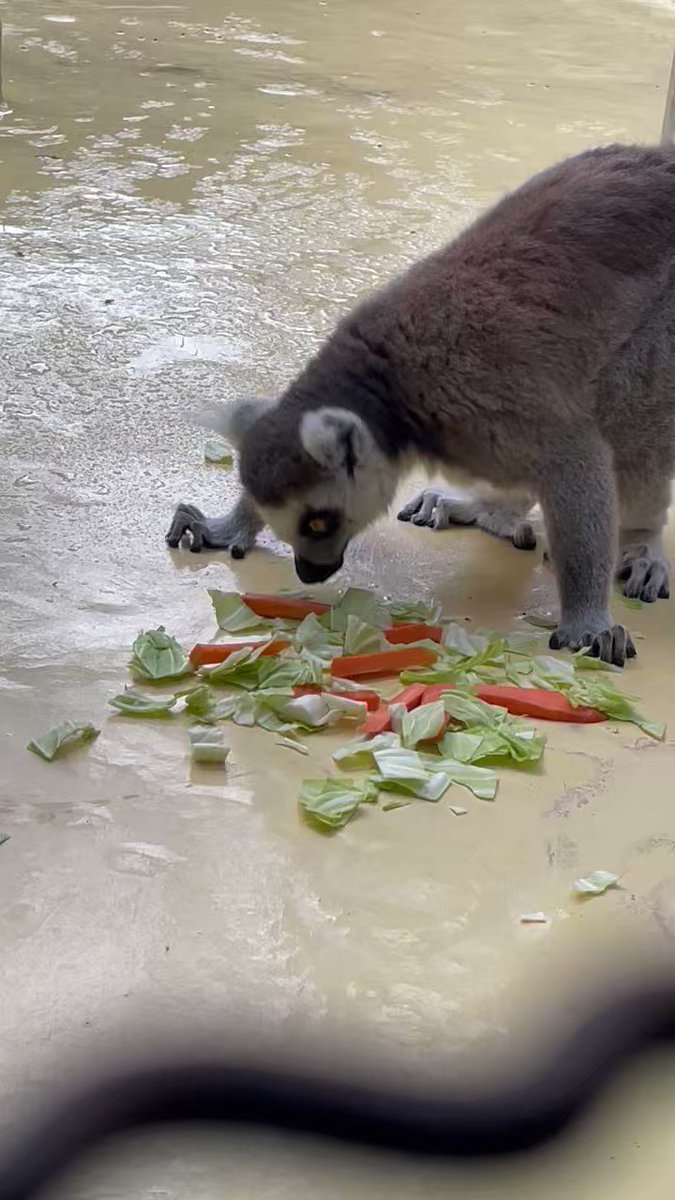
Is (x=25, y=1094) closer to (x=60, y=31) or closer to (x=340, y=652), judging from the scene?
(x=340, y=652)

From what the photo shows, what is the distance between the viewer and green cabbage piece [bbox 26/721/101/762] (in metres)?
3.59

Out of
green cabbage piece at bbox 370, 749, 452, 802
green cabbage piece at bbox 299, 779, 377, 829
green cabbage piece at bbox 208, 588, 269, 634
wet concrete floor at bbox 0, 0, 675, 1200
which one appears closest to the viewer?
wet concrete floor at bbox 0, 0, 675, 1200

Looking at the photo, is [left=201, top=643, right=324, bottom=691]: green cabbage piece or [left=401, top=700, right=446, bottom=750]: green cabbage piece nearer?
[left=401, top=700, right=446, bottom=750]: green cabbage piece

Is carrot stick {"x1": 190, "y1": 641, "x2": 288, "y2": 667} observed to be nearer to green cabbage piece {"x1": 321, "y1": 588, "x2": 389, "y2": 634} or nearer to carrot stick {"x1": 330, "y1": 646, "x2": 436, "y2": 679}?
carrot stick {"x1": 330, "y1": 646, "x2": 436, "y2": 679}

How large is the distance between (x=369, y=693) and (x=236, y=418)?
1180mm

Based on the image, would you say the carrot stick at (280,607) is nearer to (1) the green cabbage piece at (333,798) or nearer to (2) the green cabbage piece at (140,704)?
(2) the green cabbage piece at (140,704)

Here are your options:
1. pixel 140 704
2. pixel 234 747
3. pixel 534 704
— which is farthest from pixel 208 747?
pixel 534 704

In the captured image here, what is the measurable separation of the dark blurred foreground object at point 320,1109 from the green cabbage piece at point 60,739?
47.2 inches

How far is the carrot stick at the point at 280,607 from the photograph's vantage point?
4.51m

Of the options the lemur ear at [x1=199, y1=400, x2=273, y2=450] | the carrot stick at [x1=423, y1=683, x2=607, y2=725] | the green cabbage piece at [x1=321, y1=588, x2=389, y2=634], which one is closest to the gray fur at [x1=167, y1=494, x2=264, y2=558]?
the lemur ear at [x1=199, y1=400, x2=273, y2=450]

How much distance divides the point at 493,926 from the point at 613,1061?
0.46m

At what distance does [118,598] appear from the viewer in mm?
4516

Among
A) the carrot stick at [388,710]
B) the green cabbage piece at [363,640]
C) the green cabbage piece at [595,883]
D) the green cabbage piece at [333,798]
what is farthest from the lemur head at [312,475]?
the green cabbage piece at [595,883]

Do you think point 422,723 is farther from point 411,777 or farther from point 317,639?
point 317,639
